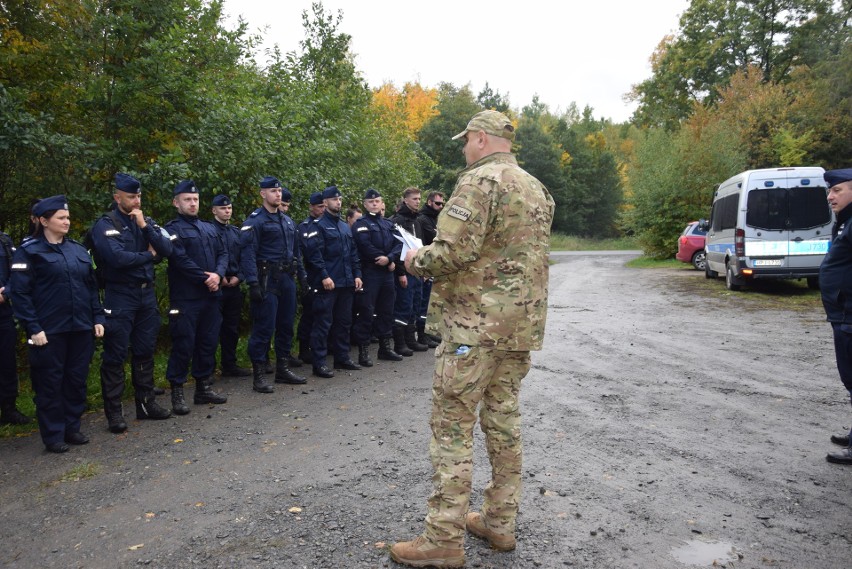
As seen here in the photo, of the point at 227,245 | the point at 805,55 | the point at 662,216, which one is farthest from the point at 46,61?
the point at 805,55

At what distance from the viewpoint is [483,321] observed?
341 centimetres

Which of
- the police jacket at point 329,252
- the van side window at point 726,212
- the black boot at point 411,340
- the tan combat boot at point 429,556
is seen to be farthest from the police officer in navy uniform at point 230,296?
the van side window at point 726,212

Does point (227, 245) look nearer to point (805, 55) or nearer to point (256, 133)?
point (256, 133)

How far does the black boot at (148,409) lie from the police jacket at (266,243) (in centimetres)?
164

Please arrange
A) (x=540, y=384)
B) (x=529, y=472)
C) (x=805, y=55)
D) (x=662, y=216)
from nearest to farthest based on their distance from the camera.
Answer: (x=529, y=472)
(x=540, y=384)
(x=662, y=216)
(x=805, y=55)

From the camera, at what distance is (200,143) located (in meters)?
8.48

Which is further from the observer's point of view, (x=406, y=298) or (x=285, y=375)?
(x=406, y=298)

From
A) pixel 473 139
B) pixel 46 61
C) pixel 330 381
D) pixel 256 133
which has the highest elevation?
pixel 46 61

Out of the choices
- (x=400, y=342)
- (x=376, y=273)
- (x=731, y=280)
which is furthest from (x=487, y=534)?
(x=731, y=280)

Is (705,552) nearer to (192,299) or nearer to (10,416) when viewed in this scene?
(192,299)

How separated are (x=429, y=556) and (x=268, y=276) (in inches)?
186

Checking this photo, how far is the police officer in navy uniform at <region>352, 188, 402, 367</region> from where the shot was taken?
887cm

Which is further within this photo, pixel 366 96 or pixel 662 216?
pixel 662 216

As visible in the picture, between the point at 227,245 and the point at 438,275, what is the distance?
458 cm
